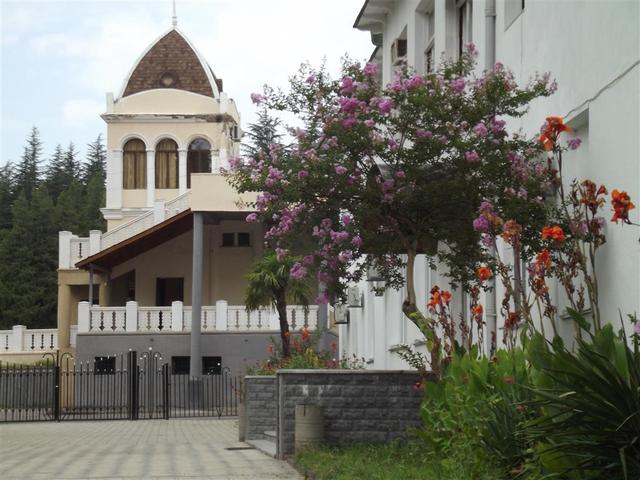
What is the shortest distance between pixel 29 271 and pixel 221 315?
33176mm

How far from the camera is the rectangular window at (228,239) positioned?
56.1 m

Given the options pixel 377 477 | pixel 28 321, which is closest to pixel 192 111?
pixel 28 321

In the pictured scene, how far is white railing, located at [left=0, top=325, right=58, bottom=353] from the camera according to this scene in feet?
172

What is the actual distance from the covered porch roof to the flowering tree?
102 ft

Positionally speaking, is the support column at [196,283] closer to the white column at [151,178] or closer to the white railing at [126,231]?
the white railing at [126,231]

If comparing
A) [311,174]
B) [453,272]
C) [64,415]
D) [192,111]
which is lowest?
[64,415]

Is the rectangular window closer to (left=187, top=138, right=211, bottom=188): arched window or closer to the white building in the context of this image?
(left=187, top=138, right=211, bottom=188): arched window

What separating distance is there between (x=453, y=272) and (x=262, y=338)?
33015mm

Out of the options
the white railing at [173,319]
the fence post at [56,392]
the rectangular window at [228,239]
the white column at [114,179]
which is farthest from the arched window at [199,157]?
the fence post at [56,392]

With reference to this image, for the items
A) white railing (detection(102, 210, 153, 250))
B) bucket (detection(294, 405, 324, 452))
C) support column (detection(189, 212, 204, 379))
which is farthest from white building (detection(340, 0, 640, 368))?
white railing (detection(102, 210, 153, 250))

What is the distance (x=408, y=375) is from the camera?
16.2 m

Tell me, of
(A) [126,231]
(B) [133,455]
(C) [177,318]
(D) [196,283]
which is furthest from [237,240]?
(B) [133,455]

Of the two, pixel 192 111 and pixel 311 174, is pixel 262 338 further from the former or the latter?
pixel 311 174

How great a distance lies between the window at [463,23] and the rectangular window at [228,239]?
36785 mm
